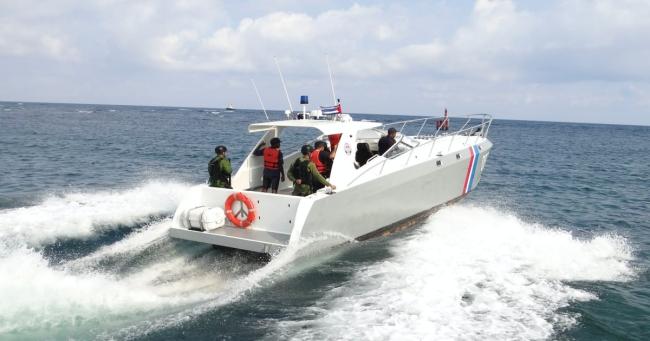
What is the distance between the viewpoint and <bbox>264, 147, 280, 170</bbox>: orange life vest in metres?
7.85

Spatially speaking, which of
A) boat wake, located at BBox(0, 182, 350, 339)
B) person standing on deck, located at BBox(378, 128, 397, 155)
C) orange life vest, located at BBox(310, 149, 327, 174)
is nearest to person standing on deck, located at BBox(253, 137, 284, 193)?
orange life vest, located at BBox(310, 149, 327, 174)

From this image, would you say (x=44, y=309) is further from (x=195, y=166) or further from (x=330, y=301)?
(x=195, y=166)

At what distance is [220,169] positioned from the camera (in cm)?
768

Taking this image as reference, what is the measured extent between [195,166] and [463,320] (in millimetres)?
15144

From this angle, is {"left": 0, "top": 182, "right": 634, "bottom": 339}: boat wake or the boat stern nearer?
{"left": 0, "top": 182, "right": 634, "bottom": 339}: boat wake

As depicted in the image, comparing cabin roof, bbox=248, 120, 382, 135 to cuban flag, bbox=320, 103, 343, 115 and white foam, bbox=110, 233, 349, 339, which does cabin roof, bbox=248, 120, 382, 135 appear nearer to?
cuban flag, bbox=320, 103, 343, 115

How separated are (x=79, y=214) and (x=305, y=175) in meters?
4.43

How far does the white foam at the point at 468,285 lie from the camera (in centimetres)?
520

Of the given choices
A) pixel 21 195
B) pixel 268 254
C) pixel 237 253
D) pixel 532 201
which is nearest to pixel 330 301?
pixel 268 254

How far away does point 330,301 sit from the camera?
231 inches

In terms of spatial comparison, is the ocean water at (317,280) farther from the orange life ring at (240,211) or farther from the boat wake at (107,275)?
the orange life ring at (240,211)

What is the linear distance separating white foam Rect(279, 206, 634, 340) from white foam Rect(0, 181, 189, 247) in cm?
459

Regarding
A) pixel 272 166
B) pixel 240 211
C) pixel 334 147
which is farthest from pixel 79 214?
pixel 334 147

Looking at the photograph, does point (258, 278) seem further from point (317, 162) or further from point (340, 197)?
point (317, 162)
